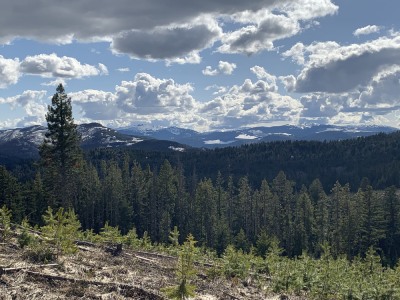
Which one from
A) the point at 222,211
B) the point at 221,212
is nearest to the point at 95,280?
the point at 221,212

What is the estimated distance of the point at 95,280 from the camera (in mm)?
11609

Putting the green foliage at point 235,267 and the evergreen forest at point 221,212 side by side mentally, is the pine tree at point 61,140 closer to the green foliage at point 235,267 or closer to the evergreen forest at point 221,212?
the evergreen forest at point 221,212

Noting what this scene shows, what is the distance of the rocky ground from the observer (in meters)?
10.2

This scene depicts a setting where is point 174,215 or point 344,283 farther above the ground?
point 344,283

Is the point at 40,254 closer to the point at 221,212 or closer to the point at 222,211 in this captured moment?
the point at 221,212

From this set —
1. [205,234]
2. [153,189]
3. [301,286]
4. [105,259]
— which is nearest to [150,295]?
[105,259]

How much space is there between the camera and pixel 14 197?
6475 cm

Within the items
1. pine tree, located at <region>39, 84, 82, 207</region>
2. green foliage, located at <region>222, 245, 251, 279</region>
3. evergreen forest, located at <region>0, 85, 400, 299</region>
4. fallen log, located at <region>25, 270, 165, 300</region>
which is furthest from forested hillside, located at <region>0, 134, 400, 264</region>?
fallen log, located at <region>25, 270, 165, 300</region>

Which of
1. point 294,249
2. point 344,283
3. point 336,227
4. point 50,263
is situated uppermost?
point 50,263

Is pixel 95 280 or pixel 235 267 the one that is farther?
pixel 235 267

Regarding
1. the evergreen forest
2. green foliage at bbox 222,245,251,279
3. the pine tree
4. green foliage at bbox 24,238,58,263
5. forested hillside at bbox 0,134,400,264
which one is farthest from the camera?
forested hillside at bbox 0,134,400,264

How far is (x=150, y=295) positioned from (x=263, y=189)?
92701 millimetres

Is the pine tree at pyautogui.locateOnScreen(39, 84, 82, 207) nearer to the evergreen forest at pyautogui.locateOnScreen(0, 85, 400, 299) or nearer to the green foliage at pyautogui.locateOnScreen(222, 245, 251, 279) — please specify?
the evergreen forest at pyautogui.locateOnScreen(0, 85, 400, 299)

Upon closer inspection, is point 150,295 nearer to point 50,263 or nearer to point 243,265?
point 50,263
